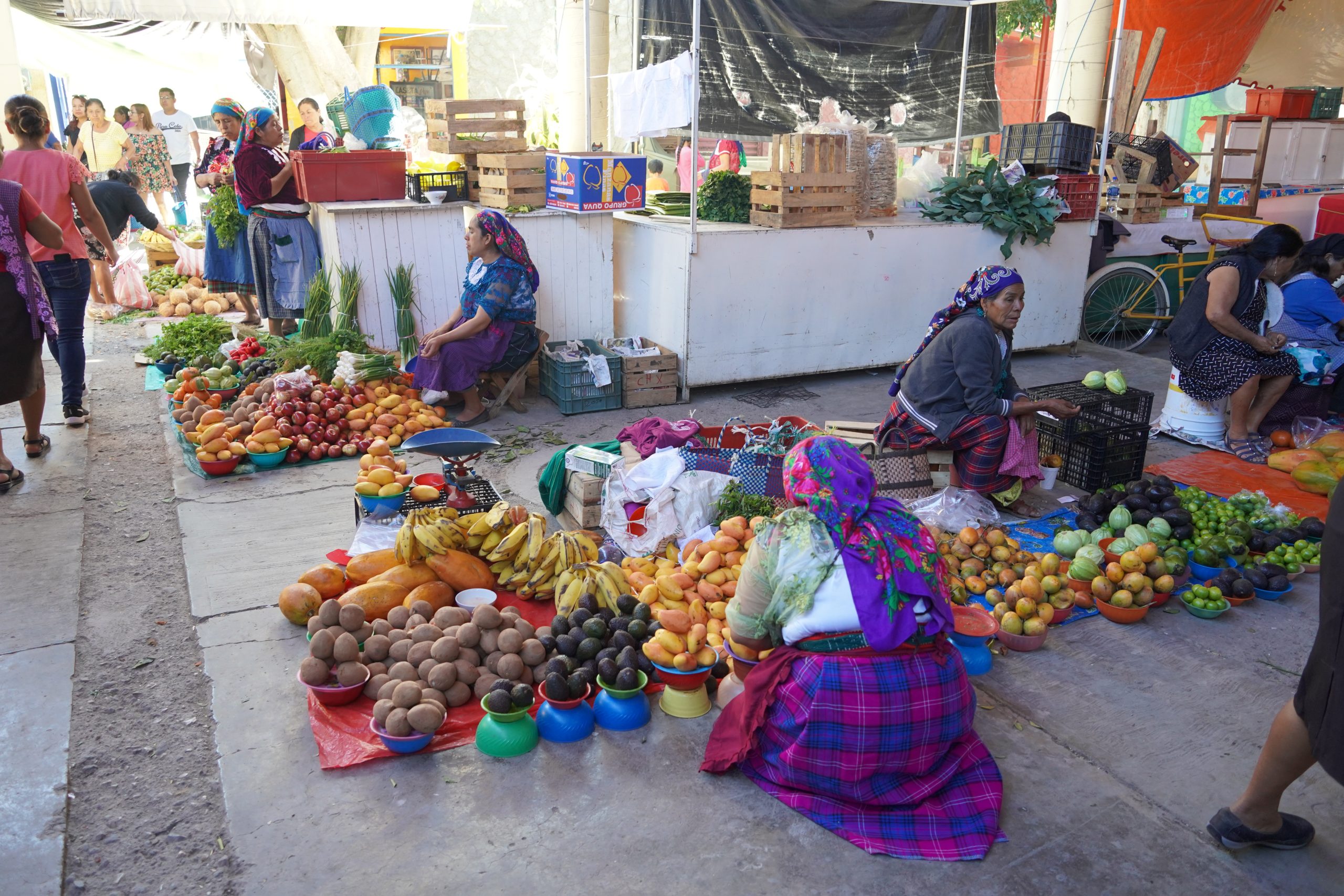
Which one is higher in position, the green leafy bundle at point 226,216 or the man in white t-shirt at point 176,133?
the man in white t-shirt at point 176,133

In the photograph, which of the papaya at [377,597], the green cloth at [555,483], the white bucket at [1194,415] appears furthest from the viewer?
the white bucket at [1194,415]

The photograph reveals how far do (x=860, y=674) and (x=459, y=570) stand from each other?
1.94 meters

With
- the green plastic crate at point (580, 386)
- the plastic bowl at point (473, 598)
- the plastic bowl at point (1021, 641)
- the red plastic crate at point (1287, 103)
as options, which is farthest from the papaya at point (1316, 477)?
the red plastic crate at point (1287, 103)

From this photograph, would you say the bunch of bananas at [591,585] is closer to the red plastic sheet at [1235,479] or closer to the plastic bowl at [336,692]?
the plastic bowl at [336,692]

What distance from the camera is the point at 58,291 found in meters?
5.93

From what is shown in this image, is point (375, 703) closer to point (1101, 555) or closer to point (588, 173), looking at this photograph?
Answer: point (1101, 555)

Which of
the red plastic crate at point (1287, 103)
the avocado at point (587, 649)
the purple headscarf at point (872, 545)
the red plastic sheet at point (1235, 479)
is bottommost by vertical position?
the red plastic sheet at point (1235, 479)

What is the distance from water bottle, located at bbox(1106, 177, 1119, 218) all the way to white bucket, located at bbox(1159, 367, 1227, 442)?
3.74 m

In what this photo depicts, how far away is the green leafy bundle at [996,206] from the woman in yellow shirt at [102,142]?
10.7m

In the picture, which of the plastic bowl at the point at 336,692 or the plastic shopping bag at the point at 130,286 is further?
the plastic shopping bag at the point at 130,286

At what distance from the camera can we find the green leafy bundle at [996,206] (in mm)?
7914

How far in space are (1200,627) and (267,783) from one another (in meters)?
3.80

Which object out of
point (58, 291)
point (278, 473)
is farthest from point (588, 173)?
point (58, 291)

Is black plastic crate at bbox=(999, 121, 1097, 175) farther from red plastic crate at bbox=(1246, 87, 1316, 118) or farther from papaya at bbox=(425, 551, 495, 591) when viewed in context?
papaya at bbox=(425, 551, 495, 591)
